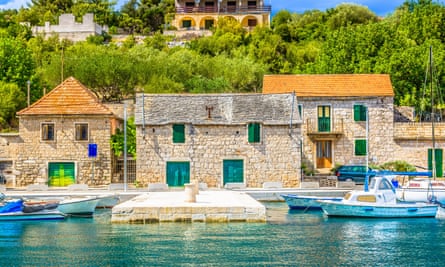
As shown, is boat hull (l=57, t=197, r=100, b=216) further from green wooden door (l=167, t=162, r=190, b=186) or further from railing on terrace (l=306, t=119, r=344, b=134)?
railing on terrace (l=306, t=119, r=344, b=134)

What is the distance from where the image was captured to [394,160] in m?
45.3


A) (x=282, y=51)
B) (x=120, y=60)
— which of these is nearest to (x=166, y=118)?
(x=120, y=60)

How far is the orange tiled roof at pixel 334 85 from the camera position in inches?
1810

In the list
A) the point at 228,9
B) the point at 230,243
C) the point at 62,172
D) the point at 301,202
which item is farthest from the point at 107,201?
the point at 228,9

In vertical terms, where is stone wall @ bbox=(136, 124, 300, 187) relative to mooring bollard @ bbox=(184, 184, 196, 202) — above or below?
above

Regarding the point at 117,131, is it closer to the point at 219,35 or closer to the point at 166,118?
the point at 166,118

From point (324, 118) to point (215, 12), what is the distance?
54670mm

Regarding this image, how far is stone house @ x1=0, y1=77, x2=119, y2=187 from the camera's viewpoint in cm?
4169

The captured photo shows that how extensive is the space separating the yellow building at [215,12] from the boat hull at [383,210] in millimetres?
66060

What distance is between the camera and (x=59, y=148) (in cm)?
4181

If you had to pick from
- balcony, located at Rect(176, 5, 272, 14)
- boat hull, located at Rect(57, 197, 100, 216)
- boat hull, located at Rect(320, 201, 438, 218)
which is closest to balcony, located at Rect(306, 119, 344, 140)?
boat hull, located at Rect(320, 201, 438, 218)

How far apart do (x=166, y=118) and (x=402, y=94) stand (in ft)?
66.7

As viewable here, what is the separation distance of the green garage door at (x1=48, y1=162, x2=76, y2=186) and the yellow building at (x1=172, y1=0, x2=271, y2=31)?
55.8m

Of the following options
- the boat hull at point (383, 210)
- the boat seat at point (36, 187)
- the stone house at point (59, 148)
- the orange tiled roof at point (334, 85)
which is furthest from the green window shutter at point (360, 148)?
the boat seat at point (36, 187)
